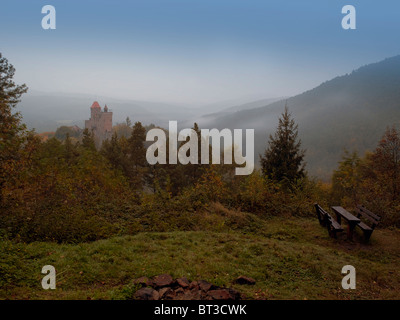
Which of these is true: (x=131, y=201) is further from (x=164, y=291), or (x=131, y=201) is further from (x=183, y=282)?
(x=164, y=291)

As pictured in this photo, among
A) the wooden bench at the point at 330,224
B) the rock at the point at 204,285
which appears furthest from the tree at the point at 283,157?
the rock at the point at 204,285

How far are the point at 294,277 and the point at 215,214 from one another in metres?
5.39

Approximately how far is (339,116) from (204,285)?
16782 centimetres

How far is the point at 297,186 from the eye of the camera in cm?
1587

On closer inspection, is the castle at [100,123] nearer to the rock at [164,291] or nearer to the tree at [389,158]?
the tree at [389,158]

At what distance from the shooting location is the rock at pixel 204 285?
4949 millimetres

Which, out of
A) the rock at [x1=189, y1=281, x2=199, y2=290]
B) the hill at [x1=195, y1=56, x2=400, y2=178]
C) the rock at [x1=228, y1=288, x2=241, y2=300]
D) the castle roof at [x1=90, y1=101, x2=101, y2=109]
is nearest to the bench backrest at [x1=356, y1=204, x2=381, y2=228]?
the rock at [x1=228, y1=288, x2=241, y2=300]

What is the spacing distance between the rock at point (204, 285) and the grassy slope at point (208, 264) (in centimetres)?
38

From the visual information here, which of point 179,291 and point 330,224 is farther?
point 330,224

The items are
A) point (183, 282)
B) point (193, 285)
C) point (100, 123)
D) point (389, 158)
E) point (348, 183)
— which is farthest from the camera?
point (100, 123)

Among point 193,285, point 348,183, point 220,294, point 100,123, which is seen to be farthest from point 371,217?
point 100,123

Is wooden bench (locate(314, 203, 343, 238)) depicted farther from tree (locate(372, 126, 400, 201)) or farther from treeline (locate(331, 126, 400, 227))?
tree (locate(372, 126, 400, 201))

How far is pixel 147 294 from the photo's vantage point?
15.6ft
